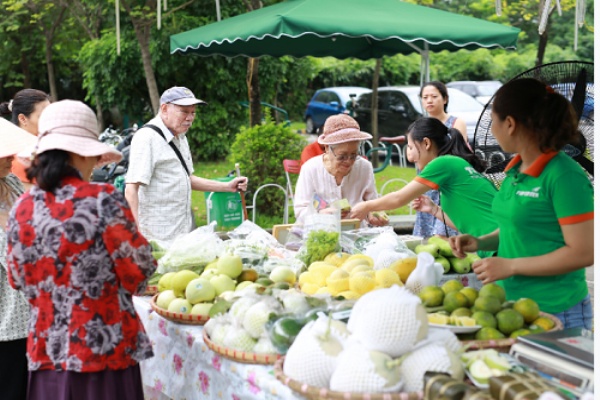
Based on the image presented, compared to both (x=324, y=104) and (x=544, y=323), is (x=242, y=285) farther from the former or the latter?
(x=324, y=104)

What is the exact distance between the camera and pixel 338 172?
15.4 feet

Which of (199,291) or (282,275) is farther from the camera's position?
(282,275)

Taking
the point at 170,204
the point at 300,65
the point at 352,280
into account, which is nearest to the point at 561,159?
the point at 352,280

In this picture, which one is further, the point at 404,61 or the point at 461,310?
the point at 404,61

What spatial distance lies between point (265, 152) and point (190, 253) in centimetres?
548

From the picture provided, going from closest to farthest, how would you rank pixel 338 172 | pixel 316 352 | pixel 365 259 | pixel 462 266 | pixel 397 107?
pixel 316 352, pixel 365 259, pixel 462 266, pixel 338 172, pixel 397 107

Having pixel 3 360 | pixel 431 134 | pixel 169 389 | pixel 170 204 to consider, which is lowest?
pixel 169 389

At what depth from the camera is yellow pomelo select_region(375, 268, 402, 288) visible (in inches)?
114

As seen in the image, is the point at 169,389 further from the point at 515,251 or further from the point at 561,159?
the point at 561,159

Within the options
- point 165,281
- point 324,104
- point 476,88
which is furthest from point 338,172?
point 324,104

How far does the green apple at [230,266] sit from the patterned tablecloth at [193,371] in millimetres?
347

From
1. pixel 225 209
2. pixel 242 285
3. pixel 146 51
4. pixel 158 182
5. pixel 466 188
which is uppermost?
pixel 146 51

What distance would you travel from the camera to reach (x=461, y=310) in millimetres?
2568

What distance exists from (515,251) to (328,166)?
205 centimetres
